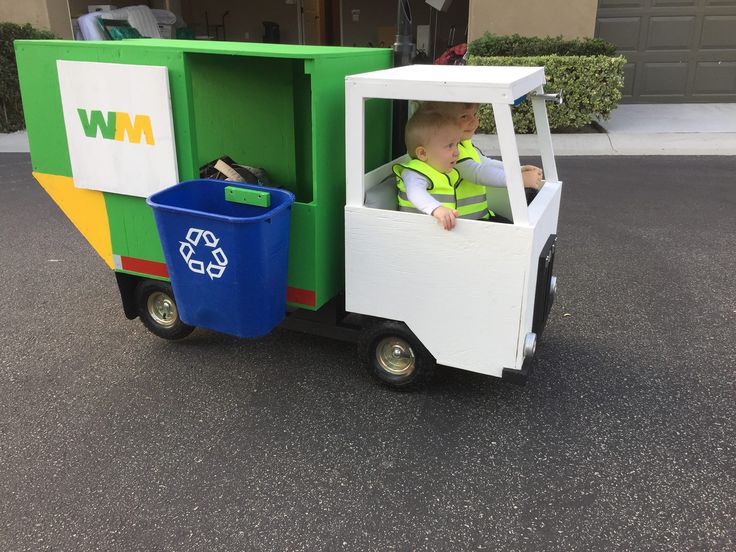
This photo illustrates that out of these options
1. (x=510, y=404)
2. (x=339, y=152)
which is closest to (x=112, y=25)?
(x=339, y=152)

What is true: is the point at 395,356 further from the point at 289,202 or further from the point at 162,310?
the point at 162,310

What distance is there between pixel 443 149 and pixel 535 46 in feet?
24.8

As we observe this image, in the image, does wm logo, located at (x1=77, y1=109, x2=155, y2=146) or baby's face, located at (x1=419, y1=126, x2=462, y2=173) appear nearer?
baby's face, located at (x1=419, y1=126, x2=462, y2=173)

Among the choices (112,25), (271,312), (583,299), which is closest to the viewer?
(271,312)

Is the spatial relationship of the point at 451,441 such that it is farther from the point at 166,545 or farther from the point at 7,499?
the point at 7,499

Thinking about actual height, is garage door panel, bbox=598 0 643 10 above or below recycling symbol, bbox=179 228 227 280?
above

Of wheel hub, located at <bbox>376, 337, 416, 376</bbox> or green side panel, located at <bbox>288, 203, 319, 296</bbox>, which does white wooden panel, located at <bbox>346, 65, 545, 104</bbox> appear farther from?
wheel hub, located at <bbox>376, 337, 416, 376</bbox>

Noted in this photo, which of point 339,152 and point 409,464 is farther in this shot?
point 339,152

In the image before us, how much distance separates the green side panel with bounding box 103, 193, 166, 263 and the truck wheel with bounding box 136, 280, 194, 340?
7.9 inches

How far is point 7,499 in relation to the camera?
7.91 ft

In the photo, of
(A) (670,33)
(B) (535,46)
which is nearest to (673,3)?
(A) (670,33)

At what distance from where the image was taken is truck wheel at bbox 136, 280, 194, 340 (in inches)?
138

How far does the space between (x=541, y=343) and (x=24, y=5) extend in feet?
38.6

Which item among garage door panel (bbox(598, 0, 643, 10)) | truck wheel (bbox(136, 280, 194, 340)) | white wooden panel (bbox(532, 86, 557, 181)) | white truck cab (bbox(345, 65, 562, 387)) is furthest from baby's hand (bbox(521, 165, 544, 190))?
garage door panel (bbox(598, 0, 643, 10))
